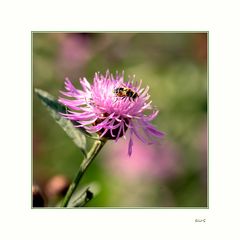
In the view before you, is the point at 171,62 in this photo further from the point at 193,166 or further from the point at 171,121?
the point at 193,166

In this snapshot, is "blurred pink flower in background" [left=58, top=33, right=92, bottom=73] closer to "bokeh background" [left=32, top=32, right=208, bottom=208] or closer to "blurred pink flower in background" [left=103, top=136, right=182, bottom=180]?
"bokeh background" [left=32, top=32, right=208, bottom=208]

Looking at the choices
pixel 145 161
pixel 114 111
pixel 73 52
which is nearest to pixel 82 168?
pixel 114 111

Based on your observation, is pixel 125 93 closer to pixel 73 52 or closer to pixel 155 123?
pixel 155 123

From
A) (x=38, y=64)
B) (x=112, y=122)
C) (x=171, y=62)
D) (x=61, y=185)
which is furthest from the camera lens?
(x=171, y=62)

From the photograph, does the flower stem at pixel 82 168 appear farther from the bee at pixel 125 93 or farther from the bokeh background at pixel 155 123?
the bokeh background at pixel 155 123

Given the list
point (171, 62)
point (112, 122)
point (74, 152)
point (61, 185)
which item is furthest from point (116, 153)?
point (112, 122)
